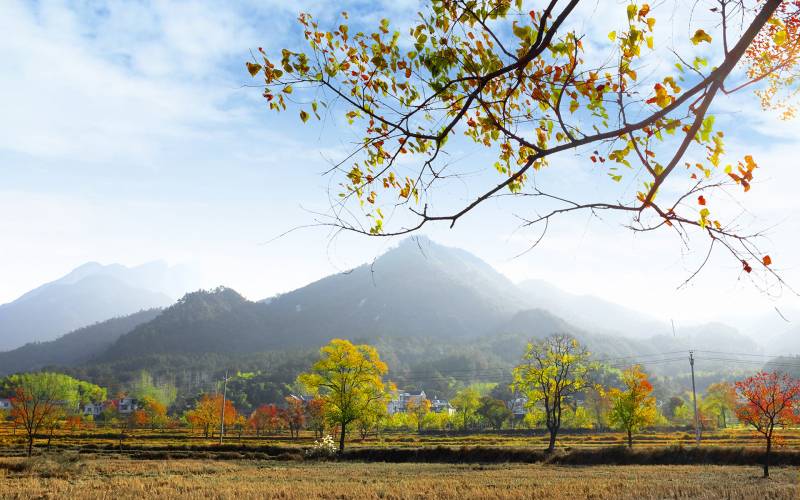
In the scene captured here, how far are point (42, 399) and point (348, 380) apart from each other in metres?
53.0

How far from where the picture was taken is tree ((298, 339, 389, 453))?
4153cm

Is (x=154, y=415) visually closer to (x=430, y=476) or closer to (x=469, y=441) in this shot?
(x=469, y=441)

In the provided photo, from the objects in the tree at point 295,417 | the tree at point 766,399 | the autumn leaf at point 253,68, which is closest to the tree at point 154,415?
the tree at point 295,417

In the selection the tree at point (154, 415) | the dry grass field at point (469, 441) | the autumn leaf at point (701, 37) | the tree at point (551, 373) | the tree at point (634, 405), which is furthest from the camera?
the tree at point (154, 415)

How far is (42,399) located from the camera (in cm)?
6906

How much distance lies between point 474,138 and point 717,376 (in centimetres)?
22541

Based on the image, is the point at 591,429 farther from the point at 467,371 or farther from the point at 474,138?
the point at 467,371

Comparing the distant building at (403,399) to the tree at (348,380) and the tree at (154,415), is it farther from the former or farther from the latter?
the tree at (348,380)

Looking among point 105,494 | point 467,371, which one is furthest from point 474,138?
point 467,371

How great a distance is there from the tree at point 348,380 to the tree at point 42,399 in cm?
2224

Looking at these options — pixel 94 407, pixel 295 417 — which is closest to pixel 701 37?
pixel 295 417

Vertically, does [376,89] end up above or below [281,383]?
above

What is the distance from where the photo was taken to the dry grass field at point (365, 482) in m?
18.6

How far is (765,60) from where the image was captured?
470 cm
